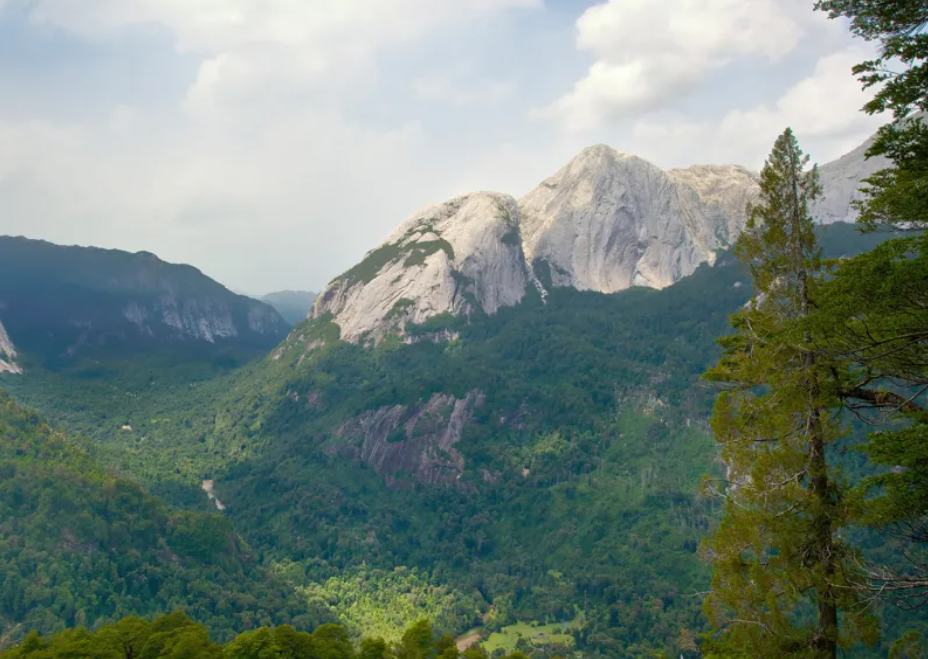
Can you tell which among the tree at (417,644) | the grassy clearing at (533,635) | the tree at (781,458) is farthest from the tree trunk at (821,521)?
the grassy clearing at (533,635)

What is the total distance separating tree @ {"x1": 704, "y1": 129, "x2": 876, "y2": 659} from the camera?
70.0ft

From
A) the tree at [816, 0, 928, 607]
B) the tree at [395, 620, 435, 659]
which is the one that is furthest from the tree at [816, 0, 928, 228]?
the tree at [395, 620, 435, 659]

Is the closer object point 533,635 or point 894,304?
point 894,304

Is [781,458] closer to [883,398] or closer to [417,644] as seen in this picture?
[883,398]

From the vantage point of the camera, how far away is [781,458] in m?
22.7

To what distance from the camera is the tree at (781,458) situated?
70.0 feet

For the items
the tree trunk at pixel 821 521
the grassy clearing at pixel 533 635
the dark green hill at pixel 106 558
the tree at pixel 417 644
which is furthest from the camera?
the grassy clearing at pixel 533 635

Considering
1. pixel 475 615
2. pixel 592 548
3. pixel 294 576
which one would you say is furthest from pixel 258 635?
pixel 592 548

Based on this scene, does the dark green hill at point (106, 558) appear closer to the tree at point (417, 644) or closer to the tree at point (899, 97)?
the tree at point (417, 644)

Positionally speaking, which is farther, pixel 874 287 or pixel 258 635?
pixel 258 635

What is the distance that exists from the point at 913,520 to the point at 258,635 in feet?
196

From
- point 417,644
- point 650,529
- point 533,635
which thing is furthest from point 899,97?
point 650,529

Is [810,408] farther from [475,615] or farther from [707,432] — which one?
[707,432]

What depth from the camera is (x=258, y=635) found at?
61000mm
